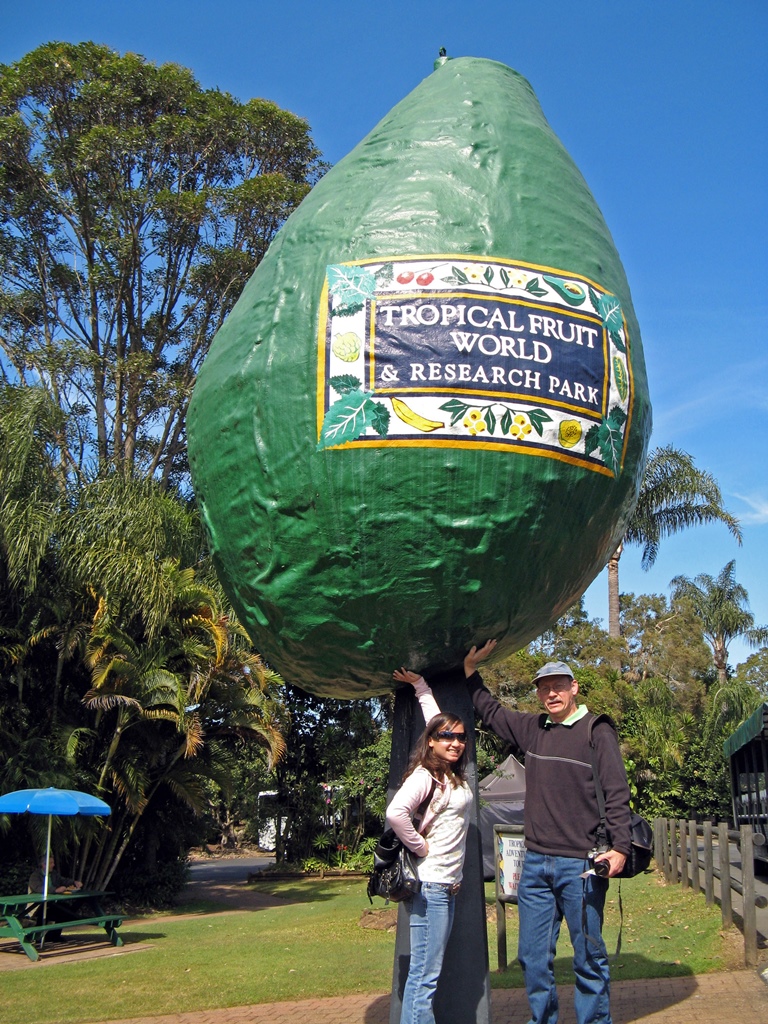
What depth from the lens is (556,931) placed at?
13.4 feet

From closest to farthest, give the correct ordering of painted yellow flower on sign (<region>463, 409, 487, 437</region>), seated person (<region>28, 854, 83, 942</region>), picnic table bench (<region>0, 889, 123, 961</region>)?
painted yellow flower on sign (<region>463, 409, 487, 437</region>)
picnic table bench (<region>0, 889, 123, 961</region>)
seated person (<region>28, 854, 83, 942</region>)

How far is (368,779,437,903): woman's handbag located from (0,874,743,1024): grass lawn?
9.99 ft

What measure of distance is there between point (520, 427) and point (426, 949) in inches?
81.5

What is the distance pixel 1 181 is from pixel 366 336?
1923 cm

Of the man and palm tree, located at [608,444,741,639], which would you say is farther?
palm tree, located at [608,444,741,639]

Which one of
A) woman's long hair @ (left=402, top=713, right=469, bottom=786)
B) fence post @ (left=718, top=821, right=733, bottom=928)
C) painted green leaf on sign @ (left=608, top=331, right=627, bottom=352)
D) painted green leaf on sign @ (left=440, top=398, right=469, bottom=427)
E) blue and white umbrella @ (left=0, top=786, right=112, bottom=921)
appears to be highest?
painted green leaf on sign @ (left=608, top=331, right=627, bottom=352)

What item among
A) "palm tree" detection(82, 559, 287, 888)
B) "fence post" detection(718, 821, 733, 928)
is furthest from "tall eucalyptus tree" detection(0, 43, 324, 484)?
"fence post" detection(718, 821, 733, 928)

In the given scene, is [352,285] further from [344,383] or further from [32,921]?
[32,921]

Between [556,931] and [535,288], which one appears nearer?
[535,288]

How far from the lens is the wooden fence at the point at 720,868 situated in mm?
6926

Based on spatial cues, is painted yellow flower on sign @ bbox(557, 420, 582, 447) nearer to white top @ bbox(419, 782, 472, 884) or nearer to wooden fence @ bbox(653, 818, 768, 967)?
white top @ bbox(419, 782, 472, 884)

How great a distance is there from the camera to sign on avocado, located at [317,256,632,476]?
3705mm

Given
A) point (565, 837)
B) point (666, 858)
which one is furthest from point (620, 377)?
point (666, 858)

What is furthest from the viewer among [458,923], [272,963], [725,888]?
[272,963]
